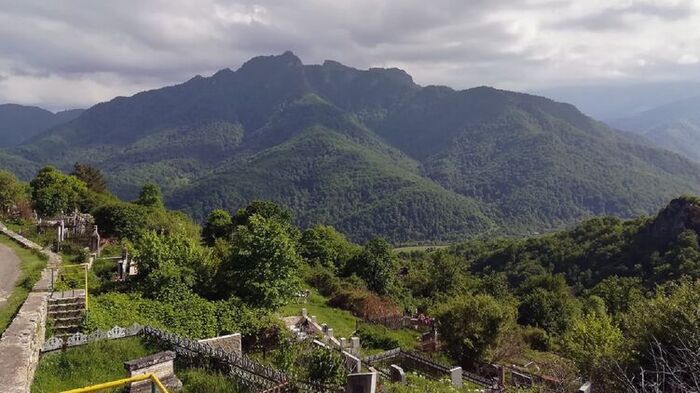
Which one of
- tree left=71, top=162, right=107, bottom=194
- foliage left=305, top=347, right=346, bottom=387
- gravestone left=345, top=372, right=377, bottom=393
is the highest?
tree left=71, top=162, right=107, bottom=194

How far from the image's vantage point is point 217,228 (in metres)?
40.5

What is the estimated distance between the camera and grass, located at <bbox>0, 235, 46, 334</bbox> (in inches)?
526

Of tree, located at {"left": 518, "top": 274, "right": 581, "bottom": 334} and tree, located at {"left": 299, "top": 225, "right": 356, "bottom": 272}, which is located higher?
tree, located at {"left": 299, "top": 225, "right": 356, "bottom": 272}

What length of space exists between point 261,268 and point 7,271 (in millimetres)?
8674

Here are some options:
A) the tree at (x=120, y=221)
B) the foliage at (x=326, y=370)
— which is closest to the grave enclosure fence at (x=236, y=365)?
the foliage at (x=326, y=370)

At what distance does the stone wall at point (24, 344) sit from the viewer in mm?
9211

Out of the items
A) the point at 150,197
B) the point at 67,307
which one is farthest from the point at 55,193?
the point at 67,307

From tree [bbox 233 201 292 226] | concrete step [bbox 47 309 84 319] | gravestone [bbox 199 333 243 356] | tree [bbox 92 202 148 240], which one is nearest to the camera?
gravestone [bbox 199 333 243 356]

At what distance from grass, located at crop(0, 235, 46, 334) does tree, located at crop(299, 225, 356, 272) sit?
1991cm

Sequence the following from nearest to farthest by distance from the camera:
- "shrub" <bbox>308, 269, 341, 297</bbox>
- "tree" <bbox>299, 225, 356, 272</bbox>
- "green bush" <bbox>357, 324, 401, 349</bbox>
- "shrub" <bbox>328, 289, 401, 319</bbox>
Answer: "green bush" <bbox>357, 324, 401, 349</bbox>
"shrub" <bbox>328, 289, 401, 319</bbox>
"shrub" <bbox>308, 269, 341, 297</bbox>
"tree" <bbox>299, 225, 356, 272</bbox>

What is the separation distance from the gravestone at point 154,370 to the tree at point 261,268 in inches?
305

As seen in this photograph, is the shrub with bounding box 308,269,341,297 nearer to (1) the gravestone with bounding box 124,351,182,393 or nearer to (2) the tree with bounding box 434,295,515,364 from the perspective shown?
(2) the tree with bounding box 434,295,515,364

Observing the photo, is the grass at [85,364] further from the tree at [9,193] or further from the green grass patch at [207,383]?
the tree at [9,193]

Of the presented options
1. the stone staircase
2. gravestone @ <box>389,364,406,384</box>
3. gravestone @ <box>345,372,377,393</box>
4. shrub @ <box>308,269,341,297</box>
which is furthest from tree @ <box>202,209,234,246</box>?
gravestone @ <box>345,372,377,393</box>
